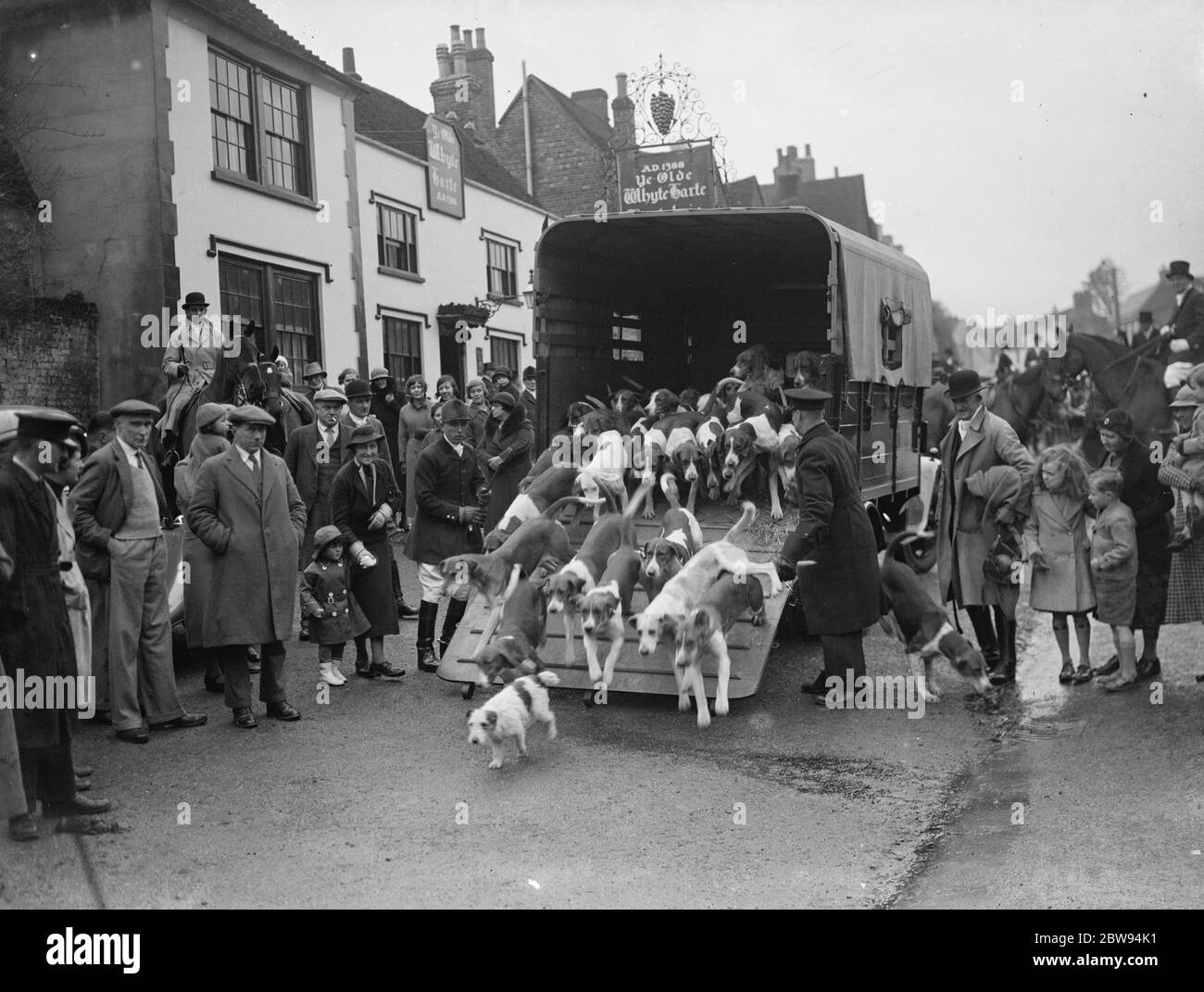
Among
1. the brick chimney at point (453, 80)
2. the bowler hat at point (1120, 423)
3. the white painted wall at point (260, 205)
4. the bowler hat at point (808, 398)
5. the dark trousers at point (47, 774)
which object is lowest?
the dark trousers at point (47, 774)

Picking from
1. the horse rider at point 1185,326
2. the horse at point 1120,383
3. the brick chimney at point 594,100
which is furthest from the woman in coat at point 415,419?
the brick chimney at point 594,100

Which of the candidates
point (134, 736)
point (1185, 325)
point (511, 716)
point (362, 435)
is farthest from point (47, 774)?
point (1185, 325)

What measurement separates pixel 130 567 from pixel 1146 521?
7.16 metres

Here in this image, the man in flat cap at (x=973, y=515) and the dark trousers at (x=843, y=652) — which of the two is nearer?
the dark trousers at (x=843, y=652)

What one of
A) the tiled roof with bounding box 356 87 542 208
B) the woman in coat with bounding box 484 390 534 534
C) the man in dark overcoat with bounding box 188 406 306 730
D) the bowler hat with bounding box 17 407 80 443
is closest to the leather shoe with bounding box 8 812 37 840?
the bowler hat with bounding box 17 407 80 443

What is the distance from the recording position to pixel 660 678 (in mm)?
8133

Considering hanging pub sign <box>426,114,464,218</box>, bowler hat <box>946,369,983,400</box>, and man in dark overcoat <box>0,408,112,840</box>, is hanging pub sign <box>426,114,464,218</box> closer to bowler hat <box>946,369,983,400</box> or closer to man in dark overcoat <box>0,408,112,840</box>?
bowler hat <box>946,369,983,400</box>

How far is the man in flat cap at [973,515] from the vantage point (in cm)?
888

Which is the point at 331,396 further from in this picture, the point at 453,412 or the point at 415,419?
the point at 415,419

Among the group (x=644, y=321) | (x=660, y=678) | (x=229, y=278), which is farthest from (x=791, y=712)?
(x=229, y=278)

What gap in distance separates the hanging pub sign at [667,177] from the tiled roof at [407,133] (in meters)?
4.76

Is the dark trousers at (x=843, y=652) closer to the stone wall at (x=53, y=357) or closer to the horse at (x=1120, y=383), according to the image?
the horse at (x=1120, y=383)

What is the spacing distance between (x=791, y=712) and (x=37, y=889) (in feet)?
16.7

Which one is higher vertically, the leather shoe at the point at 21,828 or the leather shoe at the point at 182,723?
the leather shoe at the point at 182,723
